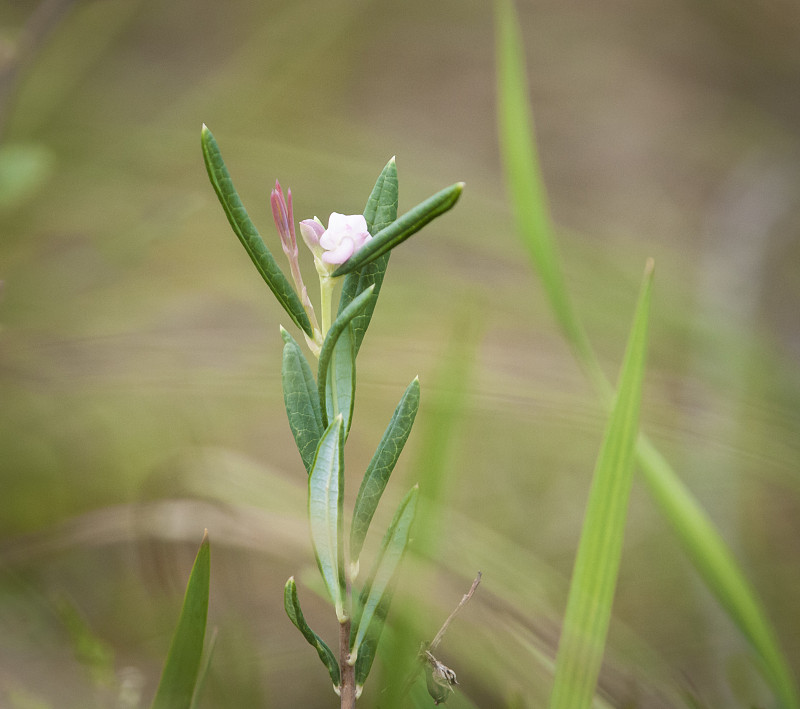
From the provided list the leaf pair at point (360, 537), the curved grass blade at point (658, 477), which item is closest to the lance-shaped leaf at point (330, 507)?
the leaf pair at point (360, 537)

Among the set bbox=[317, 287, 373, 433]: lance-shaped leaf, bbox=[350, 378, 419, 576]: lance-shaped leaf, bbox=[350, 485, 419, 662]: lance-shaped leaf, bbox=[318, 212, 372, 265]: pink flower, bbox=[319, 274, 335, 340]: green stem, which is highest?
bbox=[318, 212, 372, 265]: pink flower

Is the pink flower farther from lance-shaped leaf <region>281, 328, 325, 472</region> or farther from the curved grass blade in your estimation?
the curved grass blade

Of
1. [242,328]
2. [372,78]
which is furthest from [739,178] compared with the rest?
[242,328]

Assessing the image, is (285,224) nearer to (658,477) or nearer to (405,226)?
(405,226)

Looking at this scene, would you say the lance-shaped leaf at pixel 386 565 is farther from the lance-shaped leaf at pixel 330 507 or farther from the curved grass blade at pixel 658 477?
the curved grass blade at pixel 658 477

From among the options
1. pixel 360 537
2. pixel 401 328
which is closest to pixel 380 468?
pixel 360 537

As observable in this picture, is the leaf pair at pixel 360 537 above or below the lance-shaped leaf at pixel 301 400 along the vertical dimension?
below

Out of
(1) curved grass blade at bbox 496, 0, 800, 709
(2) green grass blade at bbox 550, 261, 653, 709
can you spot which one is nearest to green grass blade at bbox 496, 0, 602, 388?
(1) curved grass blade at bbox 496, 0, 800, 709

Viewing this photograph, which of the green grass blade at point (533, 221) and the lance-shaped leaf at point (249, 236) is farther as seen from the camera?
the green grass blade at point (533, 221)
